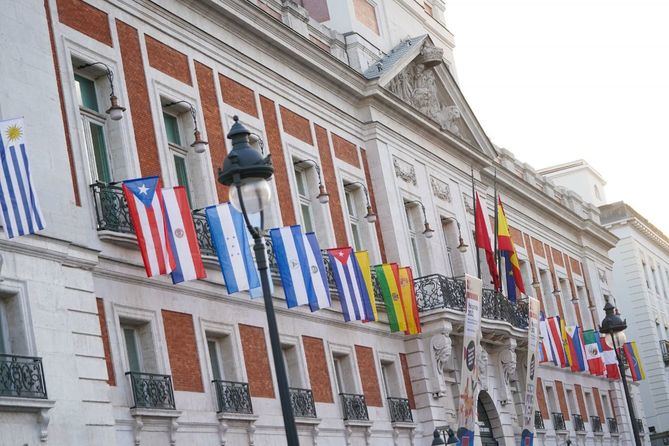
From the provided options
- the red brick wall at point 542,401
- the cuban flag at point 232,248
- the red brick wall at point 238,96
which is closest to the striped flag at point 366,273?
the red brick wall at point 238,96

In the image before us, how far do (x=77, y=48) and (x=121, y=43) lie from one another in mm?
1806

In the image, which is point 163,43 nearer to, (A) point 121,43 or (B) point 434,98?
(A) point 121,43

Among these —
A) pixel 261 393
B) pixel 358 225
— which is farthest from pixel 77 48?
pixel 358 225

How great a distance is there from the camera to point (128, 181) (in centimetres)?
2198

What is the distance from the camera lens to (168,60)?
87.4 feet

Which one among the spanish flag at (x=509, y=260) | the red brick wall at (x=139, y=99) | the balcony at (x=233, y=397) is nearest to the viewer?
the balcony at (x=233, y=397)

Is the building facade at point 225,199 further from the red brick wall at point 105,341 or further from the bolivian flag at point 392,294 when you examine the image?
the bolivian flag at point 392,294

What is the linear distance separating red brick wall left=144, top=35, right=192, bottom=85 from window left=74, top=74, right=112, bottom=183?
224 centimetres

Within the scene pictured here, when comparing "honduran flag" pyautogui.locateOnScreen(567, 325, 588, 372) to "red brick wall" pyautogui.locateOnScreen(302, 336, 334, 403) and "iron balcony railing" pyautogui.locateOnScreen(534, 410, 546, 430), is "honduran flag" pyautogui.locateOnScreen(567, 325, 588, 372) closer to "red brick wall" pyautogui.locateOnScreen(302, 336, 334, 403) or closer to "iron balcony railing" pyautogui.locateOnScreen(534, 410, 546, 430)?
"iron balcony railing" pyautogui.locateOnScreen(534, 410, 546, 430)

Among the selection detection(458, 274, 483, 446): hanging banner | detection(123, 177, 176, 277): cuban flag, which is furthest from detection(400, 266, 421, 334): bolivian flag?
detection(123, 177, 176, 277): cuban flag

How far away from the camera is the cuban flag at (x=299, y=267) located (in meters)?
25.8

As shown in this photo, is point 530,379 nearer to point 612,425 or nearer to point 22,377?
point 612,425

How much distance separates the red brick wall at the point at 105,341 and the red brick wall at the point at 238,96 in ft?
26.5

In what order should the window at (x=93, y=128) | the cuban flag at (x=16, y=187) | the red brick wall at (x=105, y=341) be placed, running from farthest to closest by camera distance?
the window at (x=93, y=128) < the red brick wall at (x=105, y=341) < the cuban flag at (x=16, y=187)
